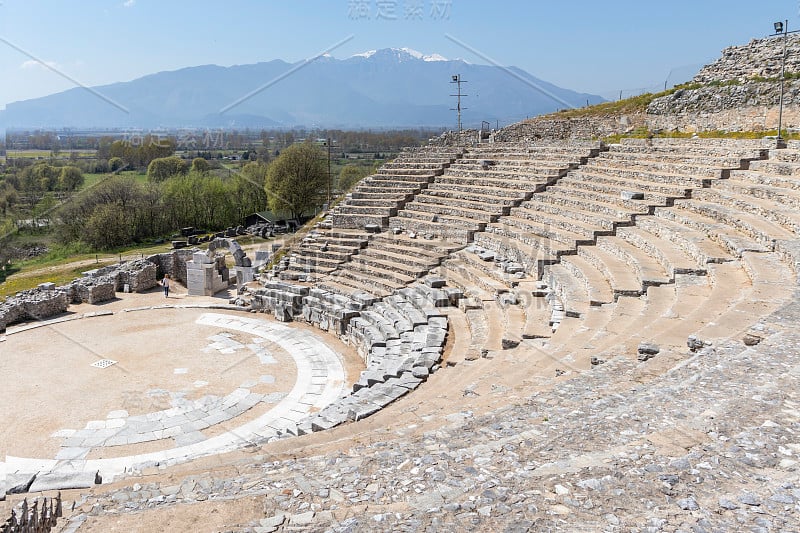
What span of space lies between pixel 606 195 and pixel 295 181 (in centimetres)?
3305

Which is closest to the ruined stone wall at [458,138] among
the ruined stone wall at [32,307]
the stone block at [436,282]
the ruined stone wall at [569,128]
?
the ruined stone wall at [569,128]

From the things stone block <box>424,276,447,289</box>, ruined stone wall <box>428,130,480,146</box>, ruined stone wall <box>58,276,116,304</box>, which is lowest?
ruined stone wall <box>58,276,116,304</box>

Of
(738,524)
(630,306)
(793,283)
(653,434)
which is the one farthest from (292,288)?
(738,524)

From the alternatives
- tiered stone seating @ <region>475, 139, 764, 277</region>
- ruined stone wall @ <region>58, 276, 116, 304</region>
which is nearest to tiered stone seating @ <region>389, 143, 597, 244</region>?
tiered stone seating @ <region>475, 139, 764, 277</region>

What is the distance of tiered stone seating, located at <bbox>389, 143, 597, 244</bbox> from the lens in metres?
20.1

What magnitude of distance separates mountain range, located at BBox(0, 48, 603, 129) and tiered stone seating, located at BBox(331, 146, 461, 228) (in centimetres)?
563

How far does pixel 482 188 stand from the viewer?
22062mm

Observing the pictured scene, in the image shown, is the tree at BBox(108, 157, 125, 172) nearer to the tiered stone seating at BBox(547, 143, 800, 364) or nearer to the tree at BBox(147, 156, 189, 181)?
the tree at BBox(147, 156, 189, 181)

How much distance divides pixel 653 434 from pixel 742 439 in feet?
2.24

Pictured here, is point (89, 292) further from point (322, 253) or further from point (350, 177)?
point (350, 177)

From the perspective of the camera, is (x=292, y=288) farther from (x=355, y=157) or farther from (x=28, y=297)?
(x=355, y=157)

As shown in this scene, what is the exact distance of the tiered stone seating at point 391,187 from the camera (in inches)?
909

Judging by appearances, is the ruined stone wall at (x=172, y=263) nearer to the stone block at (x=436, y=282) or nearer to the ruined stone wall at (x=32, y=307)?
the ruined stone wall at (x=32, y=307)

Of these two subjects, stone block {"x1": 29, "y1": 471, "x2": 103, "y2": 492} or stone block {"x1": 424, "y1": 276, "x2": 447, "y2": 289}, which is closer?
stone block {"x1": 29, "y1": 471, "x2": 103, "y2": 492}
